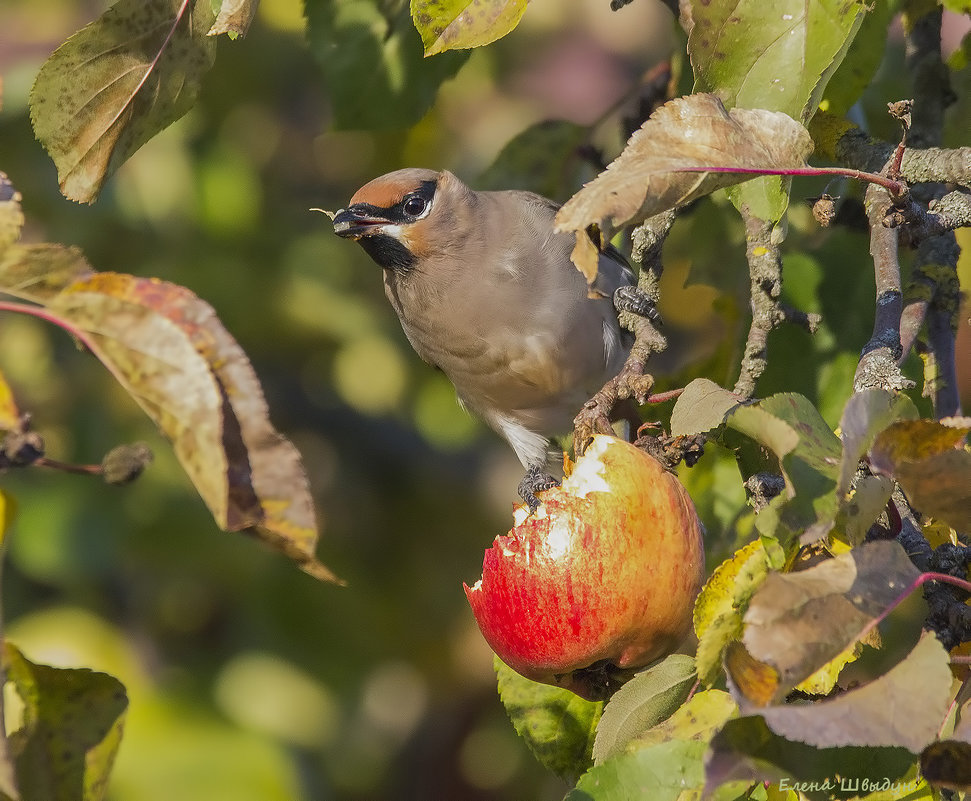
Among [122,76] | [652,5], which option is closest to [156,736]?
[122,76]

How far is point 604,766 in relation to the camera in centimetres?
202

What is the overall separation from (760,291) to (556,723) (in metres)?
0.98

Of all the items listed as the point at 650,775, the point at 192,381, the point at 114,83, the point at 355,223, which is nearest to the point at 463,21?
the point at 114,83

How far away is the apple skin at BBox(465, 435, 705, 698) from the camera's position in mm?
2113

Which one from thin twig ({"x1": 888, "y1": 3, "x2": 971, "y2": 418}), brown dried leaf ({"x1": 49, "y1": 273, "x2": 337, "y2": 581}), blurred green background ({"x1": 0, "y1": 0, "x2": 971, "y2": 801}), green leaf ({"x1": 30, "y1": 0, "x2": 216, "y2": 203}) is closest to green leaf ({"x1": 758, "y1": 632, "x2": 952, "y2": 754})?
brown dried leaf ({"x1": 49, "y1": 273, "x2": 337, "y2": 581})

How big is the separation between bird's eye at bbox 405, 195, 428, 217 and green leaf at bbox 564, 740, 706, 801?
87.6 inches

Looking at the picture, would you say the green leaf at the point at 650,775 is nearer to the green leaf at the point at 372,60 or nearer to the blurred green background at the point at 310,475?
the green leaf at the point at 372,60

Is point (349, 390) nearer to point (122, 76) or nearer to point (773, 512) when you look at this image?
point (122, 76)

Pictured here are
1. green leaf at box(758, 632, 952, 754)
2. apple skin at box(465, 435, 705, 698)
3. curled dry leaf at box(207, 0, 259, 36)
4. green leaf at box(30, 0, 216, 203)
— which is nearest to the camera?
green leaf at box(758, 632, 952, 754)

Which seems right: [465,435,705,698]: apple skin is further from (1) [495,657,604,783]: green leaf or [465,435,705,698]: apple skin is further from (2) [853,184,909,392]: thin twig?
(2) [853,184,909,392]: thin twig

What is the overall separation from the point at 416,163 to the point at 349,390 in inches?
46.3

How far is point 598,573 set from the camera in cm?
211

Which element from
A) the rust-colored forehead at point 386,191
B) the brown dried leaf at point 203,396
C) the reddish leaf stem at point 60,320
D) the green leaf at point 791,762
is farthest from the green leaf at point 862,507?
the rust-colored forehead at point 386,191

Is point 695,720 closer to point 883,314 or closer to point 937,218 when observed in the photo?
point 883,314
